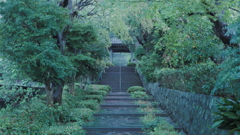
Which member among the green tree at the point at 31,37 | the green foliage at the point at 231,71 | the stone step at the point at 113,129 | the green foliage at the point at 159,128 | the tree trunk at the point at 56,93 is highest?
the green tree at the point at 31,37

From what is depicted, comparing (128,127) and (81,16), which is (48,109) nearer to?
(128,127)

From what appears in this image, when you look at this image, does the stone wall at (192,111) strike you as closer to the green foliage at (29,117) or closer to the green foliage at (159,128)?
the green foliage at (159,128)

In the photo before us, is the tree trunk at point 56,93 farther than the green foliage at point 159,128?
Yes

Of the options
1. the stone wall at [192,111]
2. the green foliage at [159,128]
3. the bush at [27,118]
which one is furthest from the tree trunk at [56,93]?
the stone wall at [192,111]

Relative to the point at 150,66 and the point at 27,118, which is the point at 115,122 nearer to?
the point at 27,118

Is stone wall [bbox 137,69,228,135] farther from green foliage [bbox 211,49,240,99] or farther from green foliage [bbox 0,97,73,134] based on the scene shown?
green foliage [bbox 0,97,73,134]

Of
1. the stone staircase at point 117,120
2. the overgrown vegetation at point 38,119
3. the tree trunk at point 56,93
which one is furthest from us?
the tree trunk at point 56,93

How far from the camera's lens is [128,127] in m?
6.55

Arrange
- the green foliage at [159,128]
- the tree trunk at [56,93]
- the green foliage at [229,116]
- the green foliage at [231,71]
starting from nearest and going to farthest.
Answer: the green foliage at [229,116], the green foliage at [231,71], the green foliage at [159,128], the tree trunk at [56,93]

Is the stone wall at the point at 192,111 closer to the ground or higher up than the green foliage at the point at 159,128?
higher up

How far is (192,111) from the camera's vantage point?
5402 millimetres

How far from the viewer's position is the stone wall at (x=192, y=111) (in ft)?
14.0

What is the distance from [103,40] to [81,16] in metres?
1.71

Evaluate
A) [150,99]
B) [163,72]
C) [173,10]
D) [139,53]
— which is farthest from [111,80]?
[173,10]
